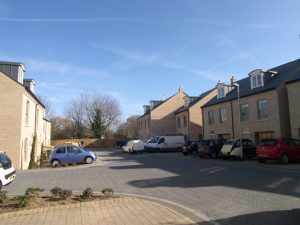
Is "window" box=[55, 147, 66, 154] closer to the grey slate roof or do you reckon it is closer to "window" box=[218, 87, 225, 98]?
the grey slate roof

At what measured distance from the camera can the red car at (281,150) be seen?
20.0m

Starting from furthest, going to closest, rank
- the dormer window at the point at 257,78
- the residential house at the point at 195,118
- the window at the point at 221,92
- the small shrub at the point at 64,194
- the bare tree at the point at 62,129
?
the bare tree at the point at 62,129 < the residential house at the point at 195,118 < the window at the point at 221,92 < the dormer window at the point at 257,78 < the small shrub at the point at 64,194

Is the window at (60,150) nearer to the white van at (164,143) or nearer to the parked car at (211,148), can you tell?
the parked car at (211,148)

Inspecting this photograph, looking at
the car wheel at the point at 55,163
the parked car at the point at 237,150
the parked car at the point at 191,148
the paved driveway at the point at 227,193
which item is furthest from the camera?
the parked car at the point at 191,148

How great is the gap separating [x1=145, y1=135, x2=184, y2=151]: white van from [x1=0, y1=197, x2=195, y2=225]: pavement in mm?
31576

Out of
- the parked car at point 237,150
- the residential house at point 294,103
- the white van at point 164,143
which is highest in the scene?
the residential house at point 294,103

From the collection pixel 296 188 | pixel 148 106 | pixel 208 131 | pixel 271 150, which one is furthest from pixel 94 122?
pixel 296 188

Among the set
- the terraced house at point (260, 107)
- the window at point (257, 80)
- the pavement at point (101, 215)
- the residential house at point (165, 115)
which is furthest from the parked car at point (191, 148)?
the pavement at point (101, 215)

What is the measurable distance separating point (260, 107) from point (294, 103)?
4586 mm

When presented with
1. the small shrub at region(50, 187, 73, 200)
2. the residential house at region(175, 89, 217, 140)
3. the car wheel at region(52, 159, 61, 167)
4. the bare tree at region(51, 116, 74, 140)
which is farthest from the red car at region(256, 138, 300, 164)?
the bare tree at region(51, 116, 74, 140)

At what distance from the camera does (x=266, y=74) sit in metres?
29.5

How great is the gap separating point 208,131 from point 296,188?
27221mm

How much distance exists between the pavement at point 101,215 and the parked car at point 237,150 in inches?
659

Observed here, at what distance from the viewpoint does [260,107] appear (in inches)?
1121
